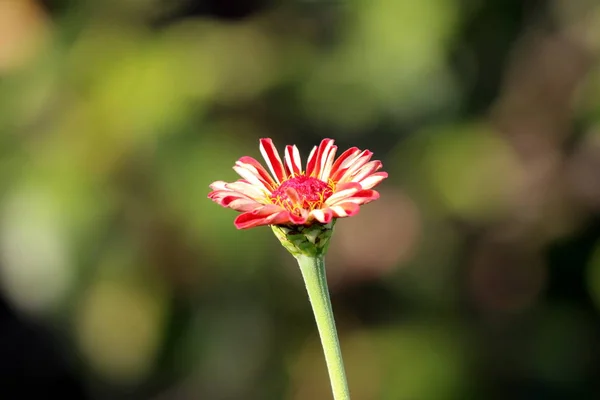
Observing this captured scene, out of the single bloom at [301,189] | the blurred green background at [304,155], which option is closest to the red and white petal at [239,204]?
the single bloom at [301,189]

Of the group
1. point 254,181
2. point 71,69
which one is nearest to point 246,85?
point 71,69

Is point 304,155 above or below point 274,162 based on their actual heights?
above

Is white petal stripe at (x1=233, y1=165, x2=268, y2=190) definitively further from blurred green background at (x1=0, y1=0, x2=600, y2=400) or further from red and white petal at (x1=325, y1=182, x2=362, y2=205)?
blurred green background at (x1=0, y1=0, x2=600, y2=400)

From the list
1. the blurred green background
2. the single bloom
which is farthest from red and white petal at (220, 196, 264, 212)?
the blurred green background

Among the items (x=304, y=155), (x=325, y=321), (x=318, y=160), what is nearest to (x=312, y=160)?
(x=318, y=160)

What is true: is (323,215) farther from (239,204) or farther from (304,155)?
(304,155)

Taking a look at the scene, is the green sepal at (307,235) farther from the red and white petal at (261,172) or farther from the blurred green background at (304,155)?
the blurred green background at (304,155)
